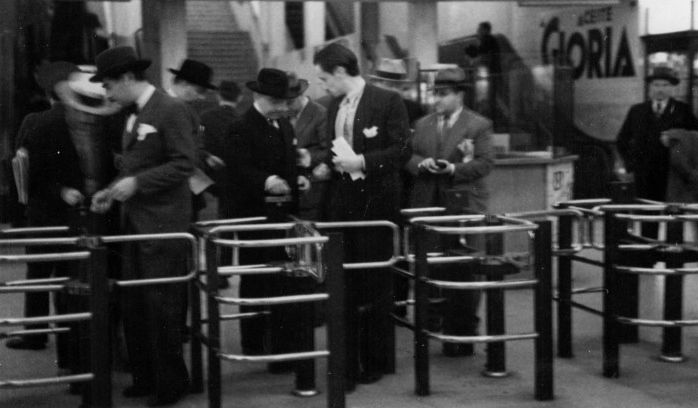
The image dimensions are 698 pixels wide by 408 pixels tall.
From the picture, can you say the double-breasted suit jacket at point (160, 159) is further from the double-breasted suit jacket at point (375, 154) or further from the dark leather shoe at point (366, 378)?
the dark leather shoe at point (366, 378)

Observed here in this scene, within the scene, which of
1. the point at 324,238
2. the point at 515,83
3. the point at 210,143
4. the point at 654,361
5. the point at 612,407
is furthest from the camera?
the point at 515,83

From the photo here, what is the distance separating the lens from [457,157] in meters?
8.12

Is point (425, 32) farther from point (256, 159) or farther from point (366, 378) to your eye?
point (366, 378)

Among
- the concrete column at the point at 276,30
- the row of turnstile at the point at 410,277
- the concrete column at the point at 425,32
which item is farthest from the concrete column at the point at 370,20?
the row of turnstile at the point at 410,277

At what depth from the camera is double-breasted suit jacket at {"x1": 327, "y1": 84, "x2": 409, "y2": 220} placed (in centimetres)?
669

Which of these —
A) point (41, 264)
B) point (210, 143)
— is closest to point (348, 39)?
point (210, 143)

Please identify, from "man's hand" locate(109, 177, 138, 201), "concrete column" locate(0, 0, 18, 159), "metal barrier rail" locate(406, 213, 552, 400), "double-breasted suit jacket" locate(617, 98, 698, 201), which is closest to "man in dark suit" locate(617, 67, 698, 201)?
"double-breasted suit jacket" locate(617, 98, 698, 201)

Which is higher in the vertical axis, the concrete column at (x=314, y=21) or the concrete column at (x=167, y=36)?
the concrete column at (x=314, y=21)

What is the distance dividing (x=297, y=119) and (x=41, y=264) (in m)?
2.45

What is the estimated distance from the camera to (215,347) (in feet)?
19.3

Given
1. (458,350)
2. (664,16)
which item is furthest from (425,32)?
(458,350)

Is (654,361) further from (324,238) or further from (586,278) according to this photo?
(586,278)

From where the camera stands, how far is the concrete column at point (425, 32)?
15938mm

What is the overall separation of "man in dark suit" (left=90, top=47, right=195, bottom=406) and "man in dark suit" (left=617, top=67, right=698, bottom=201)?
4.47 meters
